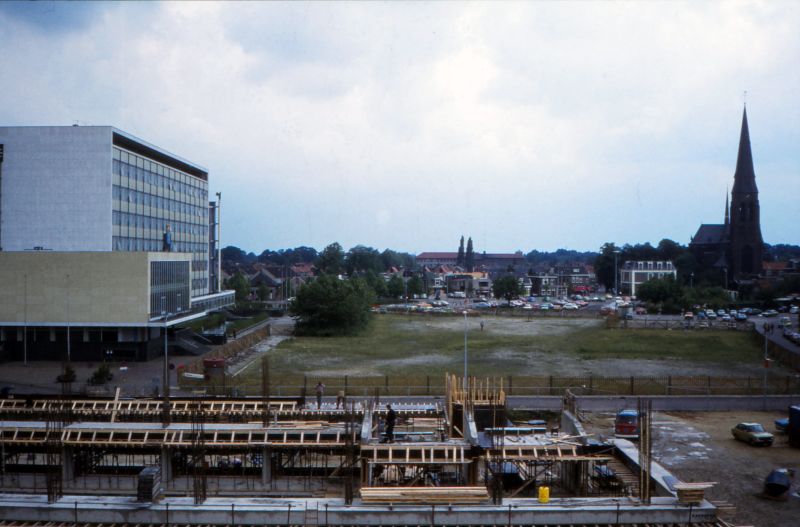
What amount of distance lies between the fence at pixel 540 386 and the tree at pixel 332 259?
145 meters

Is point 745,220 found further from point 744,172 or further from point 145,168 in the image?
point 145,168

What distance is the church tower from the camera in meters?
119

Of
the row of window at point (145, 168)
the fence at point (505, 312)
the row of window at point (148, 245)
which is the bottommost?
the fence at point (505, 312)

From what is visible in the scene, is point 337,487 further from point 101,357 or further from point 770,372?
point 770,372

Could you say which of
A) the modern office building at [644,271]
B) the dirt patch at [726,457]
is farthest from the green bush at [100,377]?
the modern office building at [644,271]

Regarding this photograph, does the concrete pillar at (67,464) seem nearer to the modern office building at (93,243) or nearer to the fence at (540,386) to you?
the fence at (540,386)

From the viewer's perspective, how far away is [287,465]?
20.8 meters

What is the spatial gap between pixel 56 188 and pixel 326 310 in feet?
92.0

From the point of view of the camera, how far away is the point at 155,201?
2500 inches

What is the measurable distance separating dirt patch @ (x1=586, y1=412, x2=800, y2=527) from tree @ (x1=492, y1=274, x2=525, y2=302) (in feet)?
262

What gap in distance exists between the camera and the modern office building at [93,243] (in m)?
43.9

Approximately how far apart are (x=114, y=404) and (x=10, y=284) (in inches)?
1053

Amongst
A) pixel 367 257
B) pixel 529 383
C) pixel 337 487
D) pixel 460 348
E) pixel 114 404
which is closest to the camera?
pixel 337 487

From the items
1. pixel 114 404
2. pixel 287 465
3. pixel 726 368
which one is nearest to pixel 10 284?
pixel 114 404
